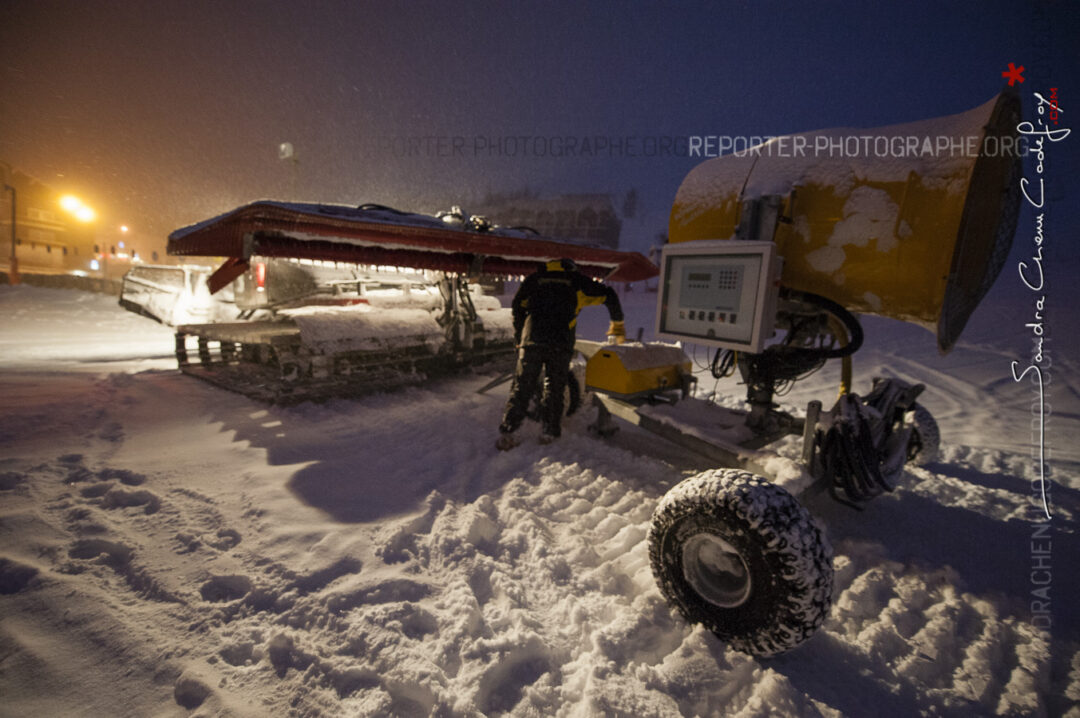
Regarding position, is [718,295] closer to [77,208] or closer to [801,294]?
[801,294]

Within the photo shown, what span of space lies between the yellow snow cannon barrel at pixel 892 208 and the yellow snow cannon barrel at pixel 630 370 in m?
1.18

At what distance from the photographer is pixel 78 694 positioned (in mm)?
1432

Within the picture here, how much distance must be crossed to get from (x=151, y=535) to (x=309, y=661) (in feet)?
4.67

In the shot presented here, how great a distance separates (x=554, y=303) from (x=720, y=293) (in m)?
1.71

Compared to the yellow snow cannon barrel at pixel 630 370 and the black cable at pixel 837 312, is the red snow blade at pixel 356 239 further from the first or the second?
the black cable at pixel 837 312

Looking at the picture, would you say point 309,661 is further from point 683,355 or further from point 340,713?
point 683,355

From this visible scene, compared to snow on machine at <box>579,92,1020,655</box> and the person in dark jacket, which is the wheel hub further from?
the person in dark jacket

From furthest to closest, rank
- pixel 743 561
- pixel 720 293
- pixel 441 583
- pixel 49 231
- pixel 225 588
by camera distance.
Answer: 1. pixel 49 231
2. pixel 720 293
3. pixel 441 583
4. pixel 225 588
5. pixel 743 561

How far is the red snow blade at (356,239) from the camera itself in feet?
10.8

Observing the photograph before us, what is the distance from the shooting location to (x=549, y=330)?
3.90m

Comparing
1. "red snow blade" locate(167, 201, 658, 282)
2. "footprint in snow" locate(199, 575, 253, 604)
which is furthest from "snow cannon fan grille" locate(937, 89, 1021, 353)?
"footprint in snow" locate(199, 575, 253, 604)

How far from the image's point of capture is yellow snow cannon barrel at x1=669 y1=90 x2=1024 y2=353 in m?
1.92

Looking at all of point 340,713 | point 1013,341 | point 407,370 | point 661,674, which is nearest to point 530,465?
point 661,674

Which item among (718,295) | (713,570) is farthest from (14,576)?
(718,295)
